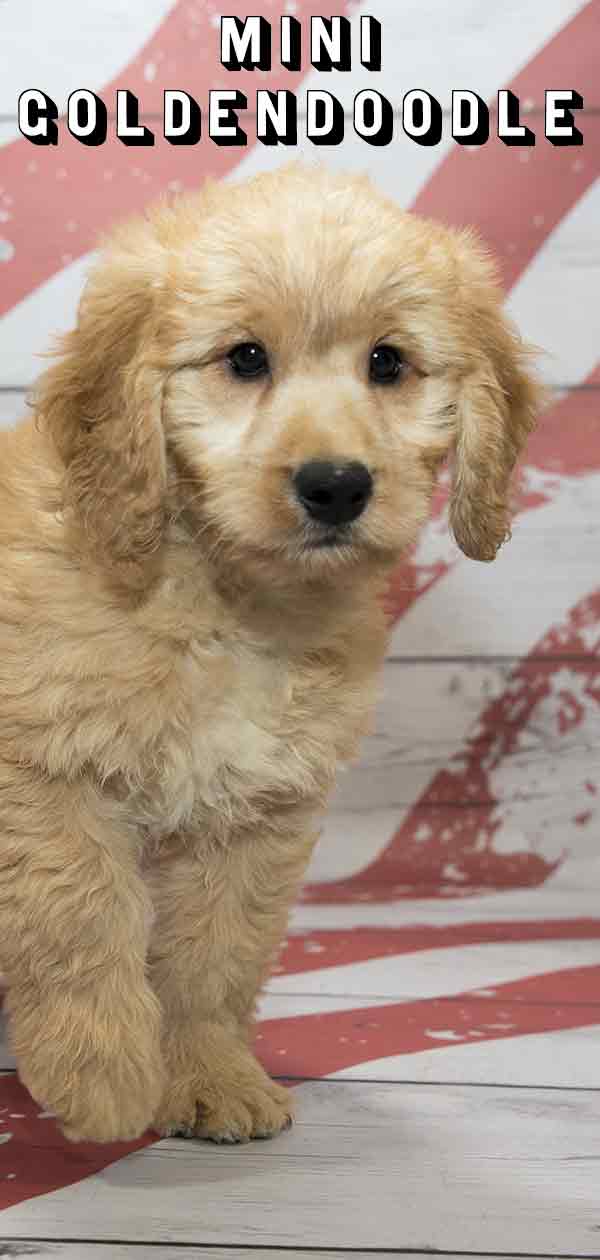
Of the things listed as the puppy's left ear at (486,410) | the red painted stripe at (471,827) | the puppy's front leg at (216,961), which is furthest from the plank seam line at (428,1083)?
the red painted stripe at (471,827)

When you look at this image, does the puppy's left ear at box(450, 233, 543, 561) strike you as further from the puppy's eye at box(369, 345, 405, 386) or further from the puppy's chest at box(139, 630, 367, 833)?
the puppy's chest at box(139, 630, 367, 833)

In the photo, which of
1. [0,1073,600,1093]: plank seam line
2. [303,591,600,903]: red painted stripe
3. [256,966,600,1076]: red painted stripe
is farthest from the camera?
[303,591,600,903]: red painted stripe

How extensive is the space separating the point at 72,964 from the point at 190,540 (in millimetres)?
557

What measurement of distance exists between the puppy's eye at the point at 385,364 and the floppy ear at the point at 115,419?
28 cm

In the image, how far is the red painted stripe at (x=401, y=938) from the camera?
317 centimetres

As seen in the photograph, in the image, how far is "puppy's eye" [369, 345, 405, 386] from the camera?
213 centimetres

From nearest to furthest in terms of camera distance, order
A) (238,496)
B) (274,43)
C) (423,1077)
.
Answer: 1. (238,496)
2. (423,1077)
3. (274,43)

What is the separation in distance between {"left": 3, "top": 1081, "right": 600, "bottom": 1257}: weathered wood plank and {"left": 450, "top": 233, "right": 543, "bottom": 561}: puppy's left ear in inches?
32.0

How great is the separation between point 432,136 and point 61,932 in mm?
1945

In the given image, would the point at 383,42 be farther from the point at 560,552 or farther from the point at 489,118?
the point at 560,552

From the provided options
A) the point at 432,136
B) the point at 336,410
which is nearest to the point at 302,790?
the point at 336,410

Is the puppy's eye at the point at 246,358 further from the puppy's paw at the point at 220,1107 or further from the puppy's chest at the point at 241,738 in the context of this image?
the puppy's paw at the point at 220,1107

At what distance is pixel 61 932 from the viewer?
208 centimetres

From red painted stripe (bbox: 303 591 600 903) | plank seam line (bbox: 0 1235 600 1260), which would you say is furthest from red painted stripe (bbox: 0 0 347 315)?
plank seam line (bbox: 0 1235 600 1260)
